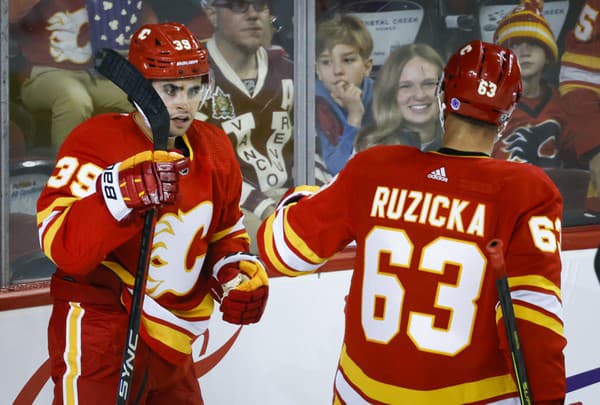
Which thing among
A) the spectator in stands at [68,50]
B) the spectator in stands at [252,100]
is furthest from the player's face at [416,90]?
the spectator in stands at [68,50]

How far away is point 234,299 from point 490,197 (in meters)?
0.77

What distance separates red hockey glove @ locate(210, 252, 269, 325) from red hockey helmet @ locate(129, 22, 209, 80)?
482 mm

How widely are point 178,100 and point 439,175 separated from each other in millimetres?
686

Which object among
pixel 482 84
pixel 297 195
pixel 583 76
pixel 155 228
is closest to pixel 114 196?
pixel 155 228

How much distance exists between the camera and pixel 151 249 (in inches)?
85.3

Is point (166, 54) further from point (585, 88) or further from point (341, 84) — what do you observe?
point (585, 88)

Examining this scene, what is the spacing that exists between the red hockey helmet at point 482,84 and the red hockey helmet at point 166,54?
0.61 meters


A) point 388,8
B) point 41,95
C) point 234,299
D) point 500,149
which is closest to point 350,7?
point 388,8

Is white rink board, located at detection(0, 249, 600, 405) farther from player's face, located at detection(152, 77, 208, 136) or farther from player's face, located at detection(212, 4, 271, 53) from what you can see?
player's face, located at detection(152, 77, 208, 136)

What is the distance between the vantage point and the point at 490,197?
6.26 ft

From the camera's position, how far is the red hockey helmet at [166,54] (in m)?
2.28

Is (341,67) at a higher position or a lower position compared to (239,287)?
higher

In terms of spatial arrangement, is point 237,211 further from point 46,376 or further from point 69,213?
point 46,376

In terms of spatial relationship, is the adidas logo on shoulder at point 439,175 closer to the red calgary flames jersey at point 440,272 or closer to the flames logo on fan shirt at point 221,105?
the red calgary flames jersey at point 440,272
